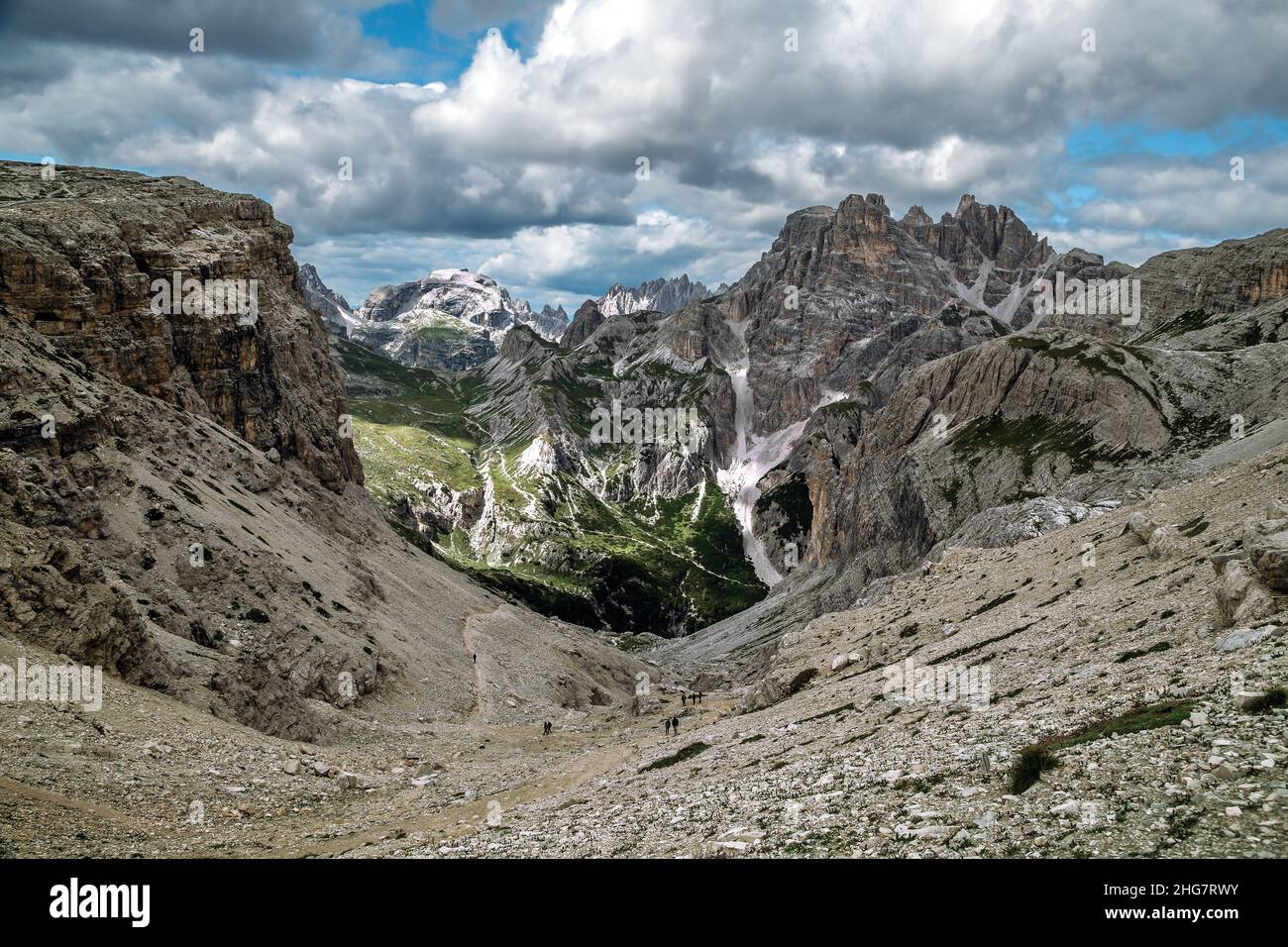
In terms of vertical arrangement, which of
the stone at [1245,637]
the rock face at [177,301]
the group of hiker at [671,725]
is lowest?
the group of hiker at [671,725]

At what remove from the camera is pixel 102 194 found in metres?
116

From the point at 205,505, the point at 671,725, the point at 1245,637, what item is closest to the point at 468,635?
the point at 205,505

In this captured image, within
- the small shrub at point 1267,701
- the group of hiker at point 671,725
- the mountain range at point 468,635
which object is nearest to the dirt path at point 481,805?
the mountain range at point 468,635

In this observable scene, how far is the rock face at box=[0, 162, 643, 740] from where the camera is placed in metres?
47.7

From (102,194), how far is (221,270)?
22467mm

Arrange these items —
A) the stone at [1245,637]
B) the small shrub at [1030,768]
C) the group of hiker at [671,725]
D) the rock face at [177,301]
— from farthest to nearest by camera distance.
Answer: the rock face at [177,301] → the group of hiker at [671,725] → the stone at [1245,637] → the small shrub at [1030,768]

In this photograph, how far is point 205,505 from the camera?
77.9 metres

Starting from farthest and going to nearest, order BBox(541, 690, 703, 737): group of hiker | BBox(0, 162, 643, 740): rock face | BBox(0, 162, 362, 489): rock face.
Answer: BBox(0, 162, 362, 489): rock face
BBox(541, 690, 703, 737): group of hiker
BBox(0, 162, 643, 740): rock face

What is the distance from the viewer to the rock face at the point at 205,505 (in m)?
47.7

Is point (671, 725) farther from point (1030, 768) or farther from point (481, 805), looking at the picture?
point (1030, 768)

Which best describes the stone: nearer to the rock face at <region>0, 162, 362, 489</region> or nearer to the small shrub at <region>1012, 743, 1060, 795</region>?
the small shrub at <region>1012, 743, 1060, 795</region>

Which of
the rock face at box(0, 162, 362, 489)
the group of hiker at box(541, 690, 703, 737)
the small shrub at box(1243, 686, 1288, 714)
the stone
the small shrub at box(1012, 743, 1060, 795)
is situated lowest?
the group of hiker at box(541, 690, 703, 737)

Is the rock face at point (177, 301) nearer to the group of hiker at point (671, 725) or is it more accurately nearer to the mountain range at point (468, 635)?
the mountain range at point (468, 635)

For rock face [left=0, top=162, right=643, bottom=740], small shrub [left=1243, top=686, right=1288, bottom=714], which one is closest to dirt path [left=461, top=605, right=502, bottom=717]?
rock face [left=0, top=162, right=643, bottom=740]
